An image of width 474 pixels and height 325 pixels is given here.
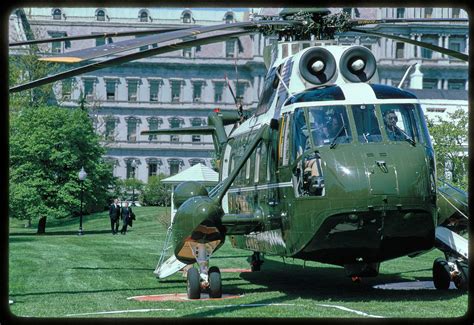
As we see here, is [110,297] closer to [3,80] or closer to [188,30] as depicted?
[188,30]

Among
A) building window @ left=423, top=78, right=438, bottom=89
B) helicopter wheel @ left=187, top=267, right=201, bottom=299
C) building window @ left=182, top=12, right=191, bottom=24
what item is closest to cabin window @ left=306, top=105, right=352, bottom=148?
helicopter wheel @ left=187, top=267, right=201, bottom=299

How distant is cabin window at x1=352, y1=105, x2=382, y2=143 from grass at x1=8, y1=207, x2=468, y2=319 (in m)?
2.39

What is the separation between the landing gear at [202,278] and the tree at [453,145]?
25093 mm

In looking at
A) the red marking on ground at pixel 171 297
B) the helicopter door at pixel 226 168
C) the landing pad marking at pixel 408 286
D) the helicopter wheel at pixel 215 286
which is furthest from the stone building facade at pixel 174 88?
the helicopter wheel at pixel 215 286

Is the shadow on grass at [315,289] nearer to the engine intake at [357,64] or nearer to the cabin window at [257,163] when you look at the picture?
the cabin window at [257,163]

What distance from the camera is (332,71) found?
12227mm

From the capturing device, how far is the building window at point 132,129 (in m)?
101

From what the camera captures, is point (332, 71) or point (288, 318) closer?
point (288, 318)

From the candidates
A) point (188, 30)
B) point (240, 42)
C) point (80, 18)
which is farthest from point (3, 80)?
point (240, 42)

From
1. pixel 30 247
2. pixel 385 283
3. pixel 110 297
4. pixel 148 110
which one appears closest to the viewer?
pixel 110 297

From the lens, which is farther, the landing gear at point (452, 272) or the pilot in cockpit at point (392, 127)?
the landing gear at point (452, 272)

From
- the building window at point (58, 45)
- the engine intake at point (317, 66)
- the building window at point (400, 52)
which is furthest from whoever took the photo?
the building window at point (400, 52)

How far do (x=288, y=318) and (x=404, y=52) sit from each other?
308ft

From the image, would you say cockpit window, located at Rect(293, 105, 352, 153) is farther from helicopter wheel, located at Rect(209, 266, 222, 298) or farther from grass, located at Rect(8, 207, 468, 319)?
helicopter wheel, located at Rect(209, 266, 222, 298)
